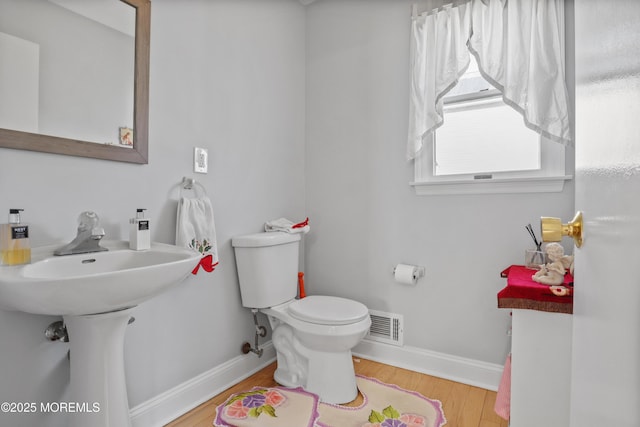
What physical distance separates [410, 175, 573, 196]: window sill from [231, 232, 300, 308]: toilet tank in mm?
878

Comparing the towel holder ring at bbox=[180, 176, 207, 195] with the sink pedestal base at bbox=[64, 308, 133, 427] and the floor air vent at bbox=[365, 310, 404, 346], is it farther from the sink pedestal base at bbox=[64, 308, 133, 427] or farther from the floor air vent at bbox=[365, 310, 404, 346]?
the floor air vent at bbox=[365, 310, 404, 346]

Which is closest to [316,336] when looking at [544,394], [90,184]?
[544,394]

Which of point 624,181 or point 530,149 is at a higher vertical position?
point 530,149

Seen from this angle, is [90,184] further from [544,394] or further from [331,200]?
[544,394]

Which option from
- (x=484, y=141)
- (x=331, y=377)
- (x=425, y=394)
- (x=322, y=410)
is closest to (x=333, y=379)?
(x=331, y=377)

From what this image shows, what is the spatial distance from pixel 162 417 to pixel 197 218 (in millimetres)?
914

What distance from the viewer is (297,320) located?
67.6 inches

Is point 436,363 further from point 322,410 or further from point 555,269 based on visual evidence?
point 555,269

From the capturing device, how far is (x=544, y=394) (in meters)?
1.12

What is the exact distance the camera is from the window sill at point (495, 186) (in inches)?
64.1

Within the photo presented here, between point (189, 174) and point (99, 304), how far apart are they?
854mm

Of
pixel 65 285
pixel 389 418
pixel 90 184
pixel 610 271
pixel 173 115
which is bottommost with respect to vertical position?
pixel 389 418

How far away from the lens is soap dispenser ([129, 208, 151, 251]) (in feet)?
4.15

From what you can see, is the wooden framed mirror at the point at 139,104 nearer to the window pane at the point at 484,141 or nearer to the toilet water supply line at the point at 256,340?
the toilet water supply line at the point at 256,340
